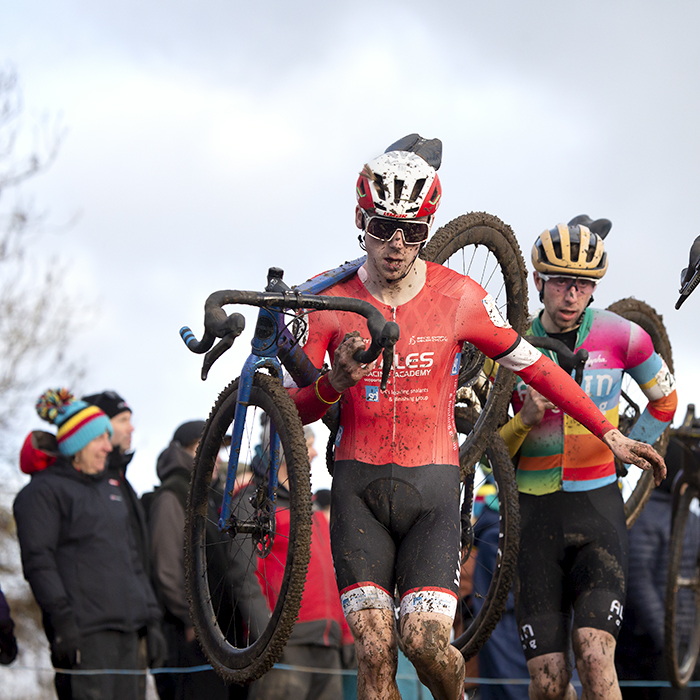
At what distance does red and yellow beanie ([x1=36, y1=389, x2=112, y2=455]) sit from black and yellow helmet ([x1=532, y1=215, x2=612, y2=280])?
330cm

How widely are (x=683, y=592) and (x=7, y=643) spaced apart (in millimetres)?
5574

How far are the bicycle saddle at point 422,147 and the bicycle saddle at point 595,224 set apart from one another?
1898 mm

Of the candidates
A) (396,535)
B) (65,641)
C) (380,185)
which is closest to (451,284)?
(380,185)

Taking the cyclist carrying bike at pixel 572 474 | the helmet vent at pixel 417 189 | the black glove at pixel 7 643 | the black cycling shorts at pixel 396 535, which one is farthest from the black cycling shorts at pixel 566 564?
the black glove at pixel 7 643

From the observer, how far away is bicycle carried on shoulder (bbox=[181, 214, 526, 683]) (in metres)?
4.75

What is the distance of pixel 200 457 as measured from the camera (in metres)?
5.57

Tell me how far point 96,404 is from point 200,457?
10.4 feet

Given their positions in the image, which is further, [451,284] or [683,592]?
[683,592]

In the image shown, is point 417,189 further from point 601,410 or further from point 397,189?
point 601,410

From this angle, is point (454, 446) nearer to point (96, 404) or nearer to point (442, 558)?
point (442, 558)

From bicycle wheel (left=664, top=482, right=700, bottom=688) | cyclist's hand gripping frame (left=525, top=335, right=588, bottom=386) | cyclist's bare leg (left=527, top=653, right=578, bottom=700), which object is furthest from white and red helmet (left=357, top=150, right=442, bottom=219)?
bicycle wheel (left=664, top=482, right=700, bottom=688)

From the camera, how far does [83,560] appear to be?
24.0 ft

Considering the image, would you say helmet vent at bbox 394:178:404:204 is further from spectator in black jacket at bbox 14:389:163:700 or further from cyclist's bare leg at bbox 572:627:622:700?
spectator in black jacket at bbox 14:389:163:700

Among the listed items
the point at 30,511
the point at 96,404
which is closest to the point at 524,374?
the point at 30,511
